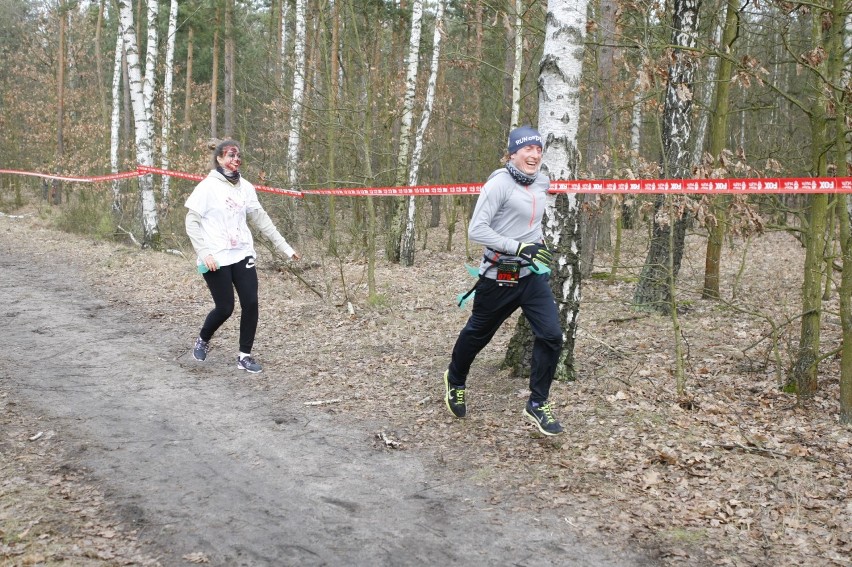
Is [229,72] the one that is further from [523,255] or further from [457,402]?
[523,255]

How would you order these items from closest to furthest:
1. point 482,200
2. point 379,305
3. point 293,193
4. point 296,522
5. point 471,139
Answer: point 296,522 → point 482,200 → point 379,305 → point 293,193 → point 471,139

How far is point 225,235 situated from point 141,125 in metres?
9.74

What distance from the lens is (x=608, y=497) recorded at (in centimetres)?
440

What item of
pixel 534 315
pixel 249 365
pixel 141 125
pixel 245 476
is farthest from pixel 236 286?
pixel 141 125

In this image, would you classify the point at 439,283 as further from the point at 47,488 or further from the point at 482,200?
the point at 47,488

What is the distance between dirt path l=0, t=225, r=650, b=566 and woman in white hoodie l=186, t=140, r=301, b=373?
2.52 feet

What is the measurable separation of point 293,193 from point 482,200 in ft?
22.7

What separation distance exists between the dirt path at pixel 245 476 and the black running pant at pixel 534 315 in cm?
102

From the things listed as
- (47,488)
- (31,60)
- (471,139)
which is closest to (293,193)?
(47,488)

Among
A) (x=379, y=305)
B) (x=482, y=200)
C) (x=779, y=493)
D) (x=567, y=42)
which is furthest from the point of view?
(x=379, y=305)

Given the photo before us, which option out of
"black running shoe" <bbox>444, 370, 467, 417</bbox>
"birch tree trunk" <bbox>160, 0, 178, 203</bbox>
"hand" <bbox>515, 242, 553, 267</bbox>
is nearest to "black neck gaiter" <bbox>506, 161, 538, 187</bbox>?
"hand" <bbox>515, 242, 553, 267</bbox>

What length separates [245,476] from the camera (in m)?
4.70

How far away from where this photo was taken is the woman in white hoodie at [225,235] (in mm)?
6883

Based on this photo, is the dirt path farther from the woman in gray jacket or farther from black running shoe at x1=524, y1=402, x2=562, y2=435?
the woman in gray jacket
